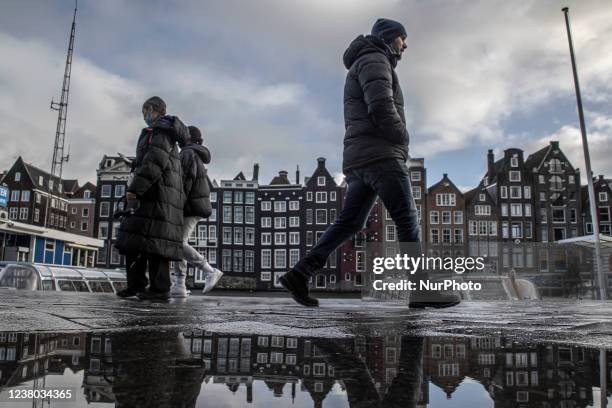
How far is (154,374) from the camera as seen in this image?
98cm

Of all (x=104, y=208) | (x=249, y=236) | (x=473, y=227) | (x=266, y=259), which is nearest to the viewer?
(x=473, y=227)

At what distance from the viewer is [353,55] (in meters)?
4.09

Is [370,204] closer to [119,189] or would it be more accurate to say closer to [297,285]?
[297,285]

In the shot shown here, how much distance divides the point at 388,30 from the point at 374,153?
1.03 m

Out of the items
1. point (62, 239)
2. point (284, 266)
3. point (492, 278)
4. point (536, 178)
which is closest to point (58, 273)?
point (492, 278)

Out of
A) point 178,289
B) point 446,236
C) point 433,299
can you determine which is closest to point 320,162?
point 446,236

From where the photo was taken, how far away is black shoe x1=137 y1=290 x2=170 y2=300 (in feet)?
15.0

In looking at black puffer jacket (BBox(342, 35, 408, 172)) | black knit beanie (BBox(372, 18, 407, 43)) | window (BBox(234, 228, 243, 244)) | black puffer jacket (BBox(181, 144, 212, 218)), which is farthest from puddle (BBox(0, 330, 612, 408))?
window (BBox(234, 228, 243, 244))

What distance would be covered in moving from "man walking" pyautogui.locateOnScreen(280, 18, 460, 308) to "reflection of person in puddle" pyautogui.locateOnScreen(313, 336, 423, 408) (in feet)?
7.80

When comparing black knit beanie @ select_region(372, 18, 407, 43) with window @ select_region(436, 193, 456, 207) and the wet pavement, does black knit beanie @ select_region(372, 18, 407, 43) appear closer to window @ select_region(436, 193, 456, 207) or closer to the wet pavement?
the wet pavement

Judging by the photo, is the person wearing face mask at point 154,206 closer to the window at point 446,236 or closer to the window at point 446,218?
the window at point 446,236

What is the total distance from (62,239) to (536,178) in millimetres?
42061

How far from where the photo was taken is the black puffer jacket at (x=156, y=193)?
14.3 ft

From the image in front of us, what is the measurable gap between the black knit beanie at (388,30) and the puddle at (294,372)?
9.79 feet
